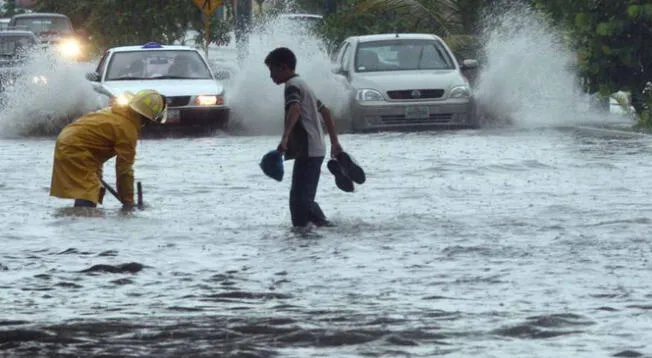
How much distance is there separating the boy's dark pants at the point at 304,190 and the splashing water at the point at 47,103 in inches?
572

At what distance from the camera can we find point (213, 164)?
877 inches

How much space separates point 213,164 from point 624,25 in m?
7.74

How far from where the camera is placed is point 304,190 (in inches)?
571

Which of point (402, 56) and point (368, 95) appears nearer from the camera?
point (368, 95)

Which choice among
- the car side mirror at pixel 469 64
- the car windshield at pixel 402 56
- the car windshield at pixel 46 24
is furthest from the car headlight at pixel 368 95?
the car windshield at pixel 46 24

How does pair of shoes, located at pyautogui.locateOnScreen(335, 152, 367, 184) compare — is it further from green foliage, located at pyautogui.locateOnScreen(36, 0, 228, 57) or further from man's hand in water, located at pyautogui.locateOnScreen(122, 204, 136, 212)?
green foliage, located at pyautogui.locateOnScreen(36, 0, 228, 57)

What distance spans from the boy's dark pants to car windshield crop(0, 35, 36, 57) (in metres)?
23.7

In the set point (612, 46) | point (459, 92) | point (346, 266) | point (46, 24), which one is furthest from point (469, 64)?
point (46, 24)

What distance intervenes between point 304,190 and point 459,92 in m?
14.0

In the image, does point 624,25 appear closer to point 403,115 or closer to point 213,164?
point 403,115

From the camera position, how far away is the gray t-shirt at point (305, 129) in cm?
1438

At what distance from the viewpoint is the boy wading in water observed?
14250 mm

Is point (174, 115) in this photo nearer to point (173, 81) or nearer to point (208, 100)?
point (208, 100)

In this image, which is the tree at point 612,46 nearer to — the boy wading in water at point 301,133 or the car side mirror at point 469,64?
the car side mirror at point 469,64
